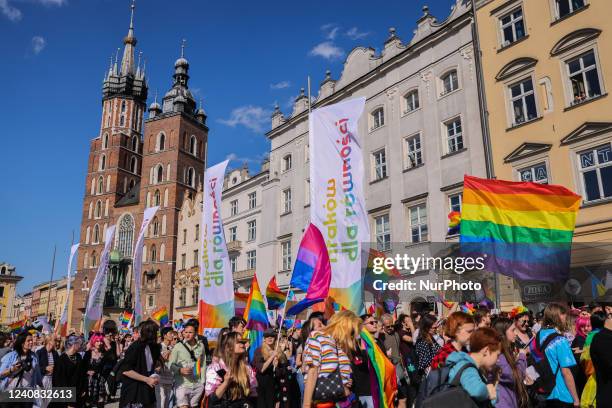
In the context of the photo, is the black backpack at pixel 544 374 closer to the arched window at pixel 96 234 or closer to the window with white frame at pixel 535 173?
the window with white frame at pixel 535 173

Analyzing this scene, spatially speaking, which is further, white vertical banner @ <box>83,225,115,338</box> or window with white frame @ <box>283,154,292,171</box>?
window with white frame @ <box>283,154,292,171</box>

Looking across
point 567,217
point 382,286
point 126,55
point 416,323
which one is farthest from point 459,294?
point 126,55

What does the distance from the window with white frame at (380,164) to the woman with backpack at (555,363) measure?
62.5 feet

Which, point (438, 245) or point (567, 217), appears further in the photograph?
point (438, 245)

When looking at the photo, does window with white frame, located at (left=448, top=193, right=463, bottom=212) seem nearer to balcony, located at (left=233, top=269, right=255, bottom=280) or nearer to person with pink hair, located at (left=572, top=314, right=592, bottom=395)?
person with pink hair, located at (left=572, top=314, right=592, bottom=395)

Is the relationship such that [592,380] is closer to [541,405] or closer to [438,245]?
[541,405]

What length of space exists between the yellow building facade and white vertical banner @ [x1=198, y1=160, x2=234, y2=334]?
12133 mm

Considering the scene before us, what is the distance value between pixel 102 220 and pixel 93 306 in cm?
5544

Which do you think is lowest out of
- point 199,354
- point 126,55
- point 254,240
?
point 199,354

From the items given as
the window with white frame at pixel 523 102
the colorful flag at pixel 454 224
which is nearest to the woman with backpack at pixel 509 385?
the colorful flag at pixel 454 224

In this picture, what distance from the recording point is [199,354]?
8023 millimetres

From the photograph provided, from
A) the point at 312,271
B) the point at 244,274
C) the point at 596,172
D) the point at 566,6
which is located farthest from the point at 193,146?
the point at 312,271

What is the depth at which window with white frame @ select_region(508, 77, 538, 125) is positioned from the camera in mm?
18750

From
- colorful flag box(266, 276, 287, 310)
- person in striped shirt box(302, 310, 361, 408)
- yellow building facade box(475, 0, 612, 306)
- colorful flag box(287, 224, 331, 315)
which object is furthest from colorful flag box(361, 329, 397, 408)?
yellow building facade box(475, 0, 612, 306)
